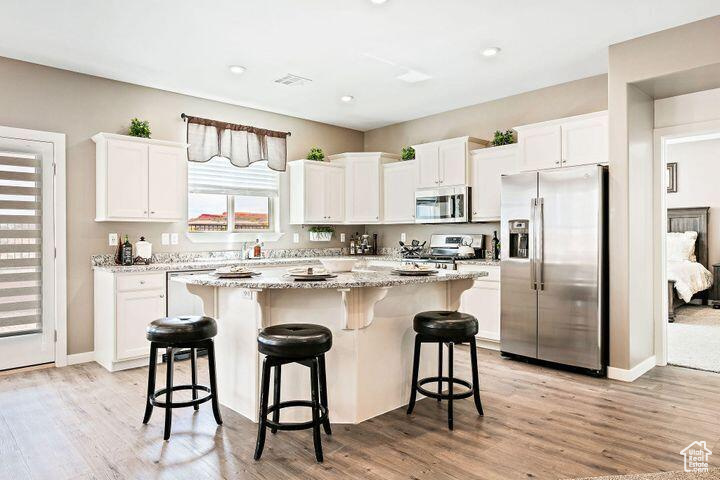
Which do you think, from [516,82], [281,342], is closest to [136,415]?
[281,342]

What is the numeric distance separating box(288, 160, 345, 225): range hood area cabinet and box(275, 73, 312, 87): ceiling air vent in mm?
1290

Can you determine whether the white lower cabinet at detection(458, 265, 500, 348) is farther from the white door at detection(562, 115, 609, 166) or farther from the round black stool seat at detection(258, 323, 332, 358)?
the round black stool seat at detection(258, 323, 332, 358)

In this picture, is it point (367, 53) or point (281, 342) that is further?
point (367, 53)

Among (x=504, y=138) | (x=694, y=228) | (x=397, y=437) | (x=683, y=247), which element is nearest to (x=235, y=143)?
(x=504, y=138)

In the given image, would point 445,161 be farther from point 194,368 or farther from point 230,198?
point 194,368

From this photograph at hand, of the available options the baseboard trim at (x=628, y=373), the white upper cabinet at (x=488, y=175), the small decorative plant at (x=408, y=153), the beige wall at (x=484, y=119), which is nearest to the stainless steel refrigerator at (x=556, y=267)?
the baseboard trim at (x=628, y=373)

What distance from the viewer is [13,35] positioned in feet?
12.4

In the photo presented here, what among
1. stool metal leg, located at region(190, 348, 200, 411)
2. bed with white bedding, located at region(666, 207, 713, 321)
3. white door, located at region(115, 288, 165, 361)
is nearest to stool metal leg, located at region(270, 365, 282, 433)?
stool metal leg, located at region(190, 348, 200, 411)

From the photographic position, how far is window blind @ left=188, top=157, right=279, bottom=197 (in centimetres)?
549

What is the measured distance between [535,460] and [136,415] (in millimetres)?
2508

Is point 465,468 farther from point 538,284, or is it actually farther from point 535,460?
point 538,284

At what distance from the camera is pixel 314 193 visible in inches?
245

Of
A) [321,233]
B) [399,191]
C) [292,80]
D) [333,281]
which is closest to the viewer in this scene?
[333,281]

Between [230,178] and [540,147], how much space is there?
3.52 m
